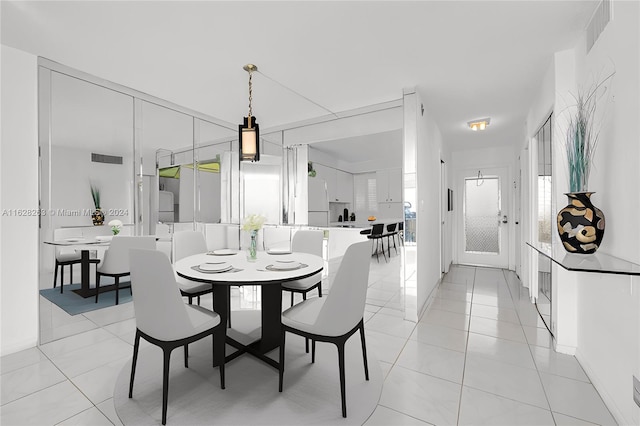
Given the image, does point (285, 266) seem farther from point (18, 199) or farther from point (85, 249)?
point (85, 249)

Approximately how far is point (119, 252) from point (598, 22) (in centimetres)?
513

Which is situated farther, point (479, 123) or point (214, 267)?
point (479, 123)

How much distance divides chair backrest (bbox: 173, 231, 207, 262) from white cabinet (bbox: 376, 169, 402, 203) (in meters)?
2.51

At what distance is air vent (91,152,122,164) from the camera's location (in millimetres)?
3234

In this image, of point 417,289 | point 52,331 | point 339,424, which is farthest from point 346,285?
point 52,331

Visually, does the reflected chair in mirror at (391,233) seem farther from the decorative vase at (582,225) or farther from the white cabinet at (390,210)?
the decorative vase at (582,225)

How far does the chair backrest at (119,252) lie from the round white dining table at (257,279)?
1320mm

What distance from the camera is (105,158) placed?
333cm

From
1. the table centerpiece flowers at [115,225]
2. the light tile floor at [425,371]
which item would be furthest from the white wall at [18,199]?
the table centerpiece flowers at [115,225]

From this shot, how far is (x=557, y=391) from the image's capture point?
200 cm

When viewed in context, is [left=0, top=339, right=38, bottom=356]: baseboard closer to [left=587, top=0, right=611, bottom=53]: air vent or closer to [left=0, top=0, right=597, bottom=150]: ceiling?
[left=0, top=0, right=597, bottom=150]: ceiling

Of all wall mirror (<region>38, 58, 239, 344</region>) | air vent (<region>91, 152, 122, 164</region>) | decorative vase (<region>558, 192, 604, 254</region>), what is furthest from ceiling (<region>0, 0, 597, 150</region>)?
decorative vase (<region>558, 192, 604, 254</region>)

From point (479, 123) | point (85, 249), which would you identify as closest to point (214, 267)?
point (85, 249)

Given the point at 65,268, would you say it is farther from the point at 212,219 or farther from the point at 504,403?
the point at 504,403
